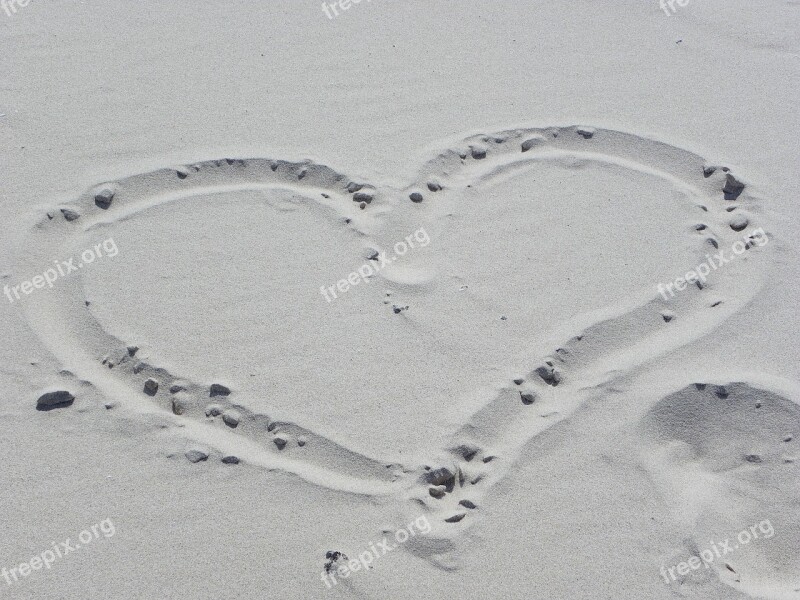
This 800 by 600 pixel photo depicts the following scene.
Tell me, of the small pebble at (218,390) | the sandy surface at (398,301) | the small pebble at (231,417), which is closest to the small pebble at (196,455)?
the sandy surface at (398,301)

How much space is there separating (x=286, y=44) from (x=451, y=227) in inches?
83.8

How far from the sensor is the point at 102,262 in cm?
425

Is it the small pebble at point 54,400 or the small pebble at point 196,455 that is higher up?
the small pebble at point 54,400

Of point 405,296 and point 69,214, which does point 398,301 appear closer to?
point 405,296

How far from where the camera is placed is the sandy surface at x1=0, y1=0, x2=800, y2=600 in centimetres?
318

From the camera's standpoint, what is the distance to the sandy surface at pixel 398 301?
3.18 m

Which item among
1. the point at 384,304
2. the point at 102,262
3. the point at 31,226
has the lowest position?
the point at 384,304

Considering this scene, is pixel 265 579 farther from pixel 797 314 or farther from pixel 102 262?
pixel 797 314

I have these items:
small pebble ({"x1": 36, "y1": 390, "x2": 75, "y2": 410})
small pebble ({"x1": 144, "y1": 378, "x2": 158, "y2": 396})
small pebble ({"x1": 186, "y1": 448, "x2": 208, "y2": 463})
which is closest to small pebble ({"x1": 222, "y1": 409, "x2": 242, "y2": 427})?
small pebble ({"x1": 186, "y1": 448, "x2": 208, "y2": 463})

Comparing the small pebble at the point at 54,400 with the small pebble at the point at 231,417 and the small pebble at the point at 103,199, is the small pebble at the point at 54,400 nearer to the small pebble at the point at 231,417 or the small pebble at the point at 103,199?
the small pebble at the point at 231,417

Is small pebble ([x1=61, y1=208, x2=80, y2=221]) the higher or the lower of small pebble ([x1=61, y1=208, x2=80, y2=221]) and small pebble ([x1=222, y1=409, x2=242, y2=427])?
the higher

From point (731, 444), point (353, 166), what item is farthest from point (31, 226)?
point (731, 444)

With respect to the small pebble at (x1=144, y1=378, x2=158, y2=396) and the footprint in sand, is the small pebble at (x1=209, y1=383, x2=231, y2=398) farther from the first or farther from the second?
the small pebble at (x1=144, y1=378, x2=158, y2=396)

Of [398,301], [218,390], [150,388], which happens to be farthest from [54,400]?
[398,301]
